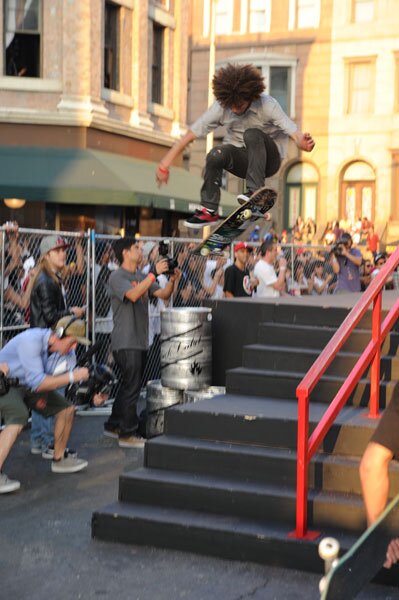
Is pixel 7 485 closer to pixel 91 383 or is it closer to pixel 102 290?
pixel 91 383

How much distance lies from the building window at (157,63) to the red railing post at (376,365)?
1964 centimetres

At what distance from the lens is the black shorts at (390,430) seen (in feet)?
16.2

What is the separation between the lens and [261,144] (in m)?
7.76

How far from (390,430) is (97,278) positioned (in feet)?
22.7

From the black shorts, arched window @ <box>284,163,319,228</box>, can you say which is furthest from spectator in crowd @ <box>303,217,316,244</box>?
the black shorts

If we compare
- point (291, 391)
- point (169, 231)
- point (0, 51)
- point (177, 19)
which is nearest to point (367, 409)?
point (291, 391)

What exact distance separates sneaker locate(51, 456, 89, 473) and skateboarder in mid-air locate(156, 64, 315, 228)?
241 cm

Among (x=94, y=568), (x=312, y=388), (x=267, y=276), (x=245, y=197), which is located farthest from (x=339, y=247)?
(x=94, y=568)

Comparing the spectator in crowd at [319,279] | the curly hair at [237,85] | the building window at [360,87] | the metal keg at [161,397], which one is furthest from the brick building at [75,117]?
the building window at [360,87]

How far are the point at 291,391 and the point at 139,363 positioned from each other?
7.87ft

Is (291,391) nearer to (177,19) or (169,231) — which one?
(169,231)

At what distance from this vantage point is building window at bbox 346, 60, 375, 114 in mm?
36188

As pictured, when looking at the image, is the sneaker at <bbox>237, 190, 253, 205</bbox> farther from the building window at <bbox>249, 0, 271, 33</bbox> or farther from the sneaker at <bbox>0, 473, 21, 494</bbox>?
the building window at <bbox>249, 0, 271, 33</bbox>

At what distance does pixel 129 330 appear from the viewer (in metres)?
9.19
